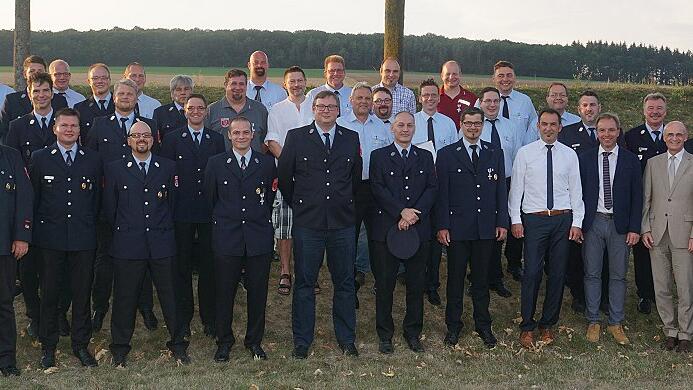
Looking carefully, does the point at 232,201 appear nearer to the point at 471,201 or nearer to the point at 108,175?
the point at 108,175

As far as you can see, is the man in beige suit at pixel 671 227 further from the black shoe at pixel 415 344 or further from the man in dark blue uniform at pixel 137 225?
the man in dark blue uniform at pixel 137 225

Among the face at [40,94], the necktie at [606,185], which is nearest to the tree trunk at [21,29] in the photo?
the face at [40,94]

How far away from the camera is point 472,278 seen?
7.82 metres

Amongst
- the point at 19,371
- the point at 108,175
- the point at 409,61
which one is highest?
the point at 409,61

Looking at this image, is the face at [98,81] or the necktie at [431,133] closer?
the face at [98,81]

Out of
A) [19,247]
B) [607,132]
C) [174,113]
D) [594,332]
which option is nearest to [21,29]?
[174,113]

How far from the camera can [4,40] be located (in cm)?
2575

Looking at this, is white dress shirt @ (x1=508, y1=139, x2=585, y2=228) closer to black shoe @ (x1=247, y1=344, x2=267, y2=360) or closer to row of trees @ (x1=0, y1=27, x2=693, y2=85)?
black shoe @ (x1=247, y1=344, x2=267, y2=360)

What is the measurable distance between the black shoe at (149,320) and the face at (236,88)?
A: 232cm

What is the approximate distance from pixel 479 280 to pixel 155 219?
3.13m

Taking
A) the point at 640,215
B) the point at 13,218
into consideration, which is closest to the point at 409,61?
the point at 640,215

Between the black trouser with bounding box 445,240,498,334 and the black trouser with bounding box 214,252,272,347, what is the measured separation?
1819 mm

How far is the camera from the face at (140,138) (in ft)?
22.3

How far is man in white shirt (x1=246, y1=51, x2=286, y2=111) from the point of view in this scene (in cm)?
894
